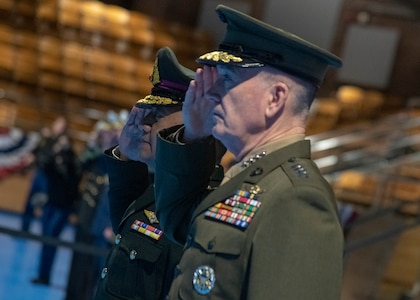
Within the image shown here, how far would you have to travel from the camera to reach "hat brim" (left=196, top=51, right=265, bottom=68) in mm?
1716

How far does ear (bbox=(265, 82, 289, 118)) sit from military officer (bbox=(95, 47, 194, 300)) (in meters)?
0.63

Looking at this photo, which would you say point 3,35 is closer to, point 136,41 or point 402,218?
point 136,41

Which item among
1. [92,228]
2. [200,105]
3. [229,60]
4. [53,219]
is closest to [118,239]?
[200,105]

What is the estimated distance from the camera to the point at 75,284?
575 cm

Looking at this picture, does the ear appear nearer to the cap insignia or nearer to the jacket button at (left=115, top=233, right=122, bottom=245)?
the cap insignia

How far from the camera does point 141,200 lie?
2342 mm

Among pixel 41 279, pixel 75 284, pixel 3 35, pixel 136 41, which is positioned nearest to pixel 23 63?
pixel 3 35

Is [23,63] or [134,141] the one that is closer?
[134,141]

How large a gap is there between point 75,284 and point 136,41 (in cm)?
770

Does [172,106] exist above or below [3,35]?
above

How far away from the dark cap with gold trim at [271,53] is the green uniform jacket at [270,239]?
0.14 m

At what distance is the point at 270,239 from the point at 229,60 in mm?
354

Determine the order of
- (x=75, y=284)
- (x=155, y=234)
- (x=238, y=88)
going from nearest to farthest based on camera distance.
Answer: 1. (x=238, y=88)
2. (x=155, y=234)
3. (x=75, y=284)

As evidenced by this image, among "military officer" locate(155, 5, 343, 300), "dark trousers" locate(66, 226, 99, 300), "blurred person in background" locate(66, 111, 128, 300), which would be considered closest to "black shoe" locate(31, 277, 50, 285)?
"blurred person in background" locate(66, 111, 128, 300)
